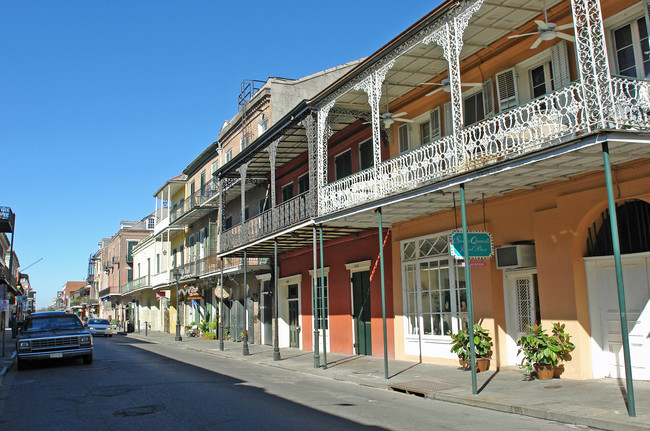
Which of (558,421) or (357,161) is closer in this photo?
(558,421)

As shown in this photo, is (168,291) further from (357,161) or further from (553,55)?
(553,55)

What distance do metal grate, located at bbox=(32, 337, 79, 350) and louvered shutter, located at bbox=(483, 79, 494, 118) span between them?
470 inches

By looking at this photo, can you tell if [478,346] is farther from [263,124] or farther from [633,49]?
[263,124]

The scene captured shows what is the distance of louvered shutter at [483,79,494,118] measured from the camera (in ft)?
39.4

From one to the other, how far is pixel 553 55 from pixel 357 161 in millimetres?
7300

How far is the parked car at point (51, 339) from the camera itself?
14.2 meters

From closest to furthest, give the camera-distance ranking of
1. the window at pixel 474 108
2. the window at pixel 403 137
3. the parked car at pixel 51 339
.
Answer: the window at pixel 474 108 < the parked car at pixel 51 339 < the window at pixel 403 137

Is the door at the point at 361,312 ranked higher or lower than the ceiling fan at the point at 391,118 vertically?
lower

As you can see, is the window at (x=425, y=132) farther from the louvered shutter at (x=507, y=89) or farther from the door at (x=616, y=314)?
the door at (x=616, y=314)

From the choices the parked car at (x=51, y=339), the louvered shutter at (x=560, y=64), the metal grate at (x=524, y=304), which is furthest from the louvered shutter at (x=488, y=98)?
the parked car at (x=51, y=339)

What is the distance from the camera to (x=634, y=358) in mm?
9633

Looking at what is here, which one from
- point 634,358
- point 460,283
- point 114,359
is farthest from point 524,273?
point 114,359

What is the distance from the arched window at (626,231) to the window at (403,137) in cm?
577

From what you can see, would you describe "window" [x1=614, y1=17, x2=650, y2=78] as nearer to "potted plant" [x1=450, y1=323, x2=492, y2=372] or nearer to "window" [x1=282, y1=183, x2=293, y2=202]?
"potted plant" [x1=450, y1=323, x2=492, y2=372]
